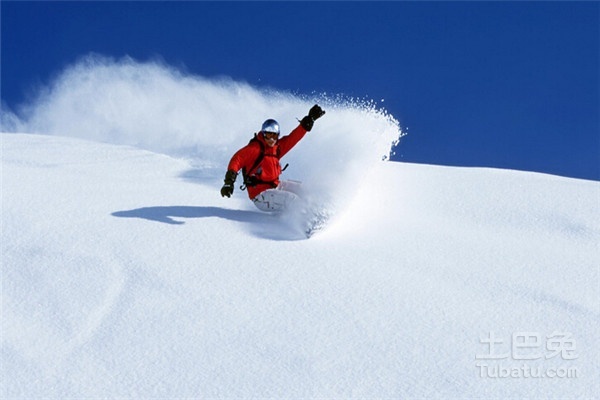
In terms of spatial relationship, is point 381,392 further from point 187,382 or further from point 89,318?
point 89,318

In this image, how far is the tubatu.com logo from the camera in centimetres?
483

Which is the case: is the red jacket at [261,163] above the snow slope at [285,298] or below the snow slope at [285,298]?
above

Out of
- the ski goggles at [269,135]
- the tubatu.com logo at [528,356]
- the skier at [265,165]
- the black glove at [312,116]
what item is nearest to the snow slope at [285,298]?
the tubatu.com logo at [528,356]

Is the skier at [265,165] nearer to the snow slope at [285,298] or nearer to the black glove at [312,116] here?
the black glove at [312,116]

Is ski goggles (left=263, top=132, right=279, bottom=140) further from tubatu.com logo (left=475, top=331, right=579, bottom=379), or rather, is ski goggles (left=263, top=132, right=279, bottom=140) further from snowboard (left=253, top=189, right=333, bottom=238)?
tubatu.com logo (left=475, top=331, right=579, bottom=379)

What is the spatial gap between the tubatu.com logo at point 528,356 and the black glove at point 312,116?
369cm

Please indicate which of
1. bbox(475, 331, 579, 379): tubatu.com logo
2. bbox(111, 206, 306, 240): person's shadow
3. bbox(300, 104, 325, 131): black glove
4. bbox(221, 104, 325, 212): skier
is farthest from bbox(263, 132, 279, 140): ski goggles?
bbox(475, 331, 579, 379): tubatu.com logo

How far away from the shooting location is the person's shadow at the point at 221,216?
734 cm

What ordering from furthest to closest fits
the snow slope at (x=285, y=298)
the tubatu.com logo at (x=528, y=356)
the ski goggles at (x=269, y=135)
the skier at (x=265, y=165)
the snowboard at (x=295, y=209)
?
the ski goggles at (x=269, y=135), the skier at (x=265, y=165), the snowboard at (x=295, y=209), the tubatu.com logo at (x=528, y=356), the snow slope at (x=285, y=298)

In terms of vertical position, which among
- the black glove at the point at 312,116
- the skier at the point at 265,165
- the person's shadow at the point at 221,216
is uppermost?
the black glove at the point at 312,116

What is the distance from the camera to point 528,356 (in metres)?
5.01

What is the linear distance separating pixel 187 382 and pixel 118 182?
5216mm

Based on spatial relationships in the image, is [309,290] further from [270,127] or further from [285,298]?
[270,127]

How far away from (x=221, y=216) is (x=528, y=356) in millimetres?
3848
